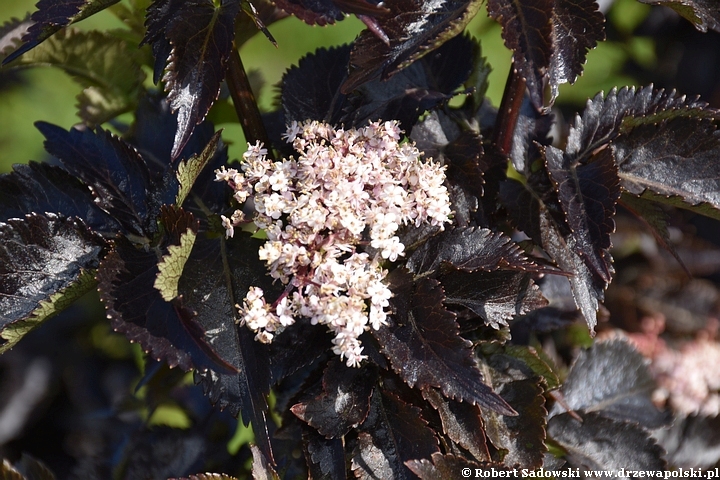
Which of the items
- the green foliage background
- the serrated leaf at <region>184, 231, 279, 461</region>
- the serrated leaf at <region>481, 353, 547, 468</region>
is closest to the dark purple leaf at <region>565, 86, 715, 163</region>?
the serrated leaf at <region>481, 353, 547, 468</region>

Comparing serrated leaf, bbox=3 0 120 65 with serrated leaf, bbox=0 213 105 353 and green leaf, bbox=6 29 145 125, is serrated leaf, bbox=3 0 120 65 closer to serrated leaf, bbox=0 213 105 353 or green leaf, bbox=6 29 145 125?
serrated leaf, bbox=0 213 105 353

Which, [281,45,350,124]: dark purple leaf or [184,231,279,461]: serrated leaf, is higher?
[281,45,350,124]: dark purple leaf

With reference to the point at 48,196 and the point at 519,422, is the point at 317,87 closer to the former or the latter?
the point at 48,196

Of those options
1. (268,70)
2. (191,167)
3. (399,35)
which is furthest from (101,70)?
(268,70)

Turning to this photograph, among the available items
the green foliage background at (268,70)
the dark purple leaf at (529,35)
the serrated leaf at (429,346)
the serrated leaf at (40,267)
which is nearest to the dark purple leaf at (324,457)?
the serrated leaf at (429,346)

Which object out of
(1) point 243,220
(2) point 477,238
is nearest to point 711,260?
(2) point 477,238

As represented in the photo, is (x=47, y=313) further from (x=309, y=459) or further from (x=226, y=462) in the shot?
(x=226, y=462)
